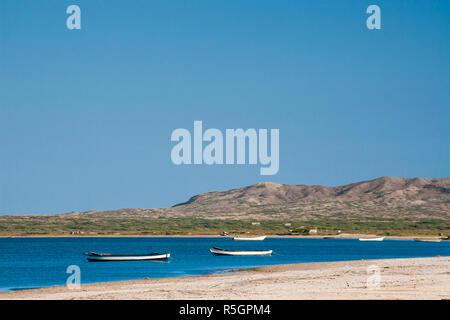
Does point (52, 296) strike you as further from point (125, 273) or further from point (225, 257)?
point (225, 257)

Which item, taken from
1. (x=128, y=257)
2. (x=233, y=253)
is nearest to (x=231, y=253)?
(x=233, y=253)

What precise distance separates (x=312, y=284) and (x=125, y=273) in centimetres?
4239

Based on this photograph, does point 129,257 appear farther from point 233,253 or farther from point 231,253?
point 233,253

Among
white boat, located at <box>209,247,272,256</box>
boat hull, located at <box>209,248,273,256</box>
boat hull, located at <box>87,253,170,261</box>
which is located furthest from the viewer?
boat hull, located at <box>209,248,273,256</box>

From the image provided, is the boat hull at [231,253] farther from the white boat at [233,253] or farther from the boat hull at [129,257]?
the boat hull at [129,257]

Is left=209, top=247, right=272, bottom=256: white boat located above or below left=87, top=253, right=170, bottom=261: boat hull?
below

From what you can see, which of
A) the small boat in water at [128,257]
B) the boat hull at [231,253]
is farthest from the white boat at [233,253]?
the small boat in water at [128,257]

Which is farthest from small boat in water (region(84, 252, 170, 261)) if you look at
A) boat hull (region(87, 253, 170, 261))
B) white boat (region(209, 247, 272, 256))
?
white boat (region(209, 247, 272, 256))

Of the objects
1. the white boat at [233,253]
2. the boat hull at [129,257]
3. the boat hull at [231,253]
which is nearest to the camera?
the boat hull at [129,257]

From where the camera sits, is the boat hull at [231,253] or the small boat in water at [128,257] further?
the boat hull at [231,253]

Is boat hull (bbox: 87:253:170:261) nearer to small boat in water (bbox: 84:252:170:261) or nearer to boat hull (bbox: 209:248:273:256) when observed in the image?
small boat in water (bbox: 84:252:170:261)

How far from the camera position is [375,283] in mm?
60594
